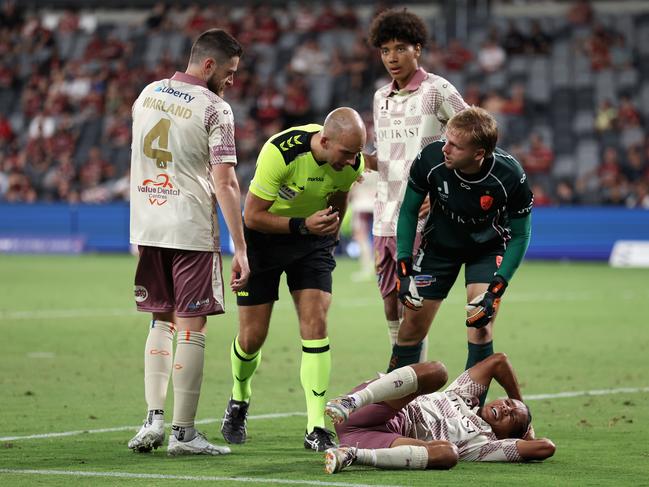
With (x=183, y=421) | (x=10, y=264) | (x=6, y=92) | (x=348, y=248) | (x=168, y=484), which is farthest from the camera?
(x=6, y=92)

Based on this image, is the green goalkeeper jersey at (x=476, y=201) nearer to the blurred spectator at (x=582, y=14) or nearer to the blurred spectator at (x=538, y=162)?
the blurred spectator at (x=538, y=162)

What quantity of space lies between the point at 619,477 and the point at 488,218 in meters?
1.90

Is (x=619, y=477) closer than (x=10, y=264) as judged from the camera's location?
Yes

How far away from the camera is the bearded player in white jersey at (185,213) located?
720cm

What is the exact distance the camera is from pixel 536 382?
10.6 metres

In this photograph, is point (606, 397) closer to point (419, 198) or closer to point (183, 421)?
point (419, 198)

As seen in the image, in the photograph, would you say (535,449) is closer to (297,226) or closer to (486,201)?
(486,201)

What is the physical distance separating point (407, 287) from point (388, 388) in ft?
2.98

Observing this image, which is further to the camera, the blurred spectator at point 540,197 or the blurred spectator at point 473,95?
the blurred spectator at point 473,95

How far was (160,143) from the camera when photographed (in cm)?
729

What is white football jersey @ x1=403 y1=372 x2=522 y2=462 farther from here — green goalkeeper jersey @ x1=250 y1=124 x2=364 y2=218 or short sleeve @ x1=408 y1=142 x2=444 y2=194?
green goalkeeper jersey @ x1=250 y1=124 x2=364 y2=218

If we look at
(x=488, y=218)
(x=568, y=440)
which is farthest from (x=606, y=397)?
(x=488, y=218)

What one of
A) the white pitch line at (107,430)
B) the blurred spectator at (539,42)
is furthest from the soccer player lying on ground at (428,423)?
the blurred spectator at (539,42)

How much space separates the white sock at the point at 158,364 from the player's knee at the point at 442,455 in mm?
1697
